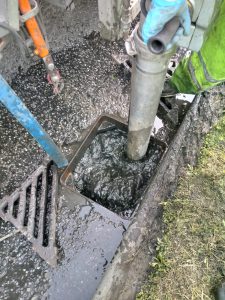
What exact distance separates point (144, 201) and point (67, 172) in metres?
0.58

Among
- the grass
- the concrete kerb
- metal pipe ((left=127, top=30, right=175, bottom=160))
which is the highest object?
metal pipe ((left=127, top=30, right=175, bottom=160))

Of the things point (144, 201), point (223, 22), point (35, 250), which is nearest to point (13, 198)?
point (35, 250)

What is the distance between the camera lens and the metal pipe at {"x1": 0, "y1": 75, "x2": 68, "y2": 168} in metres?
1.47

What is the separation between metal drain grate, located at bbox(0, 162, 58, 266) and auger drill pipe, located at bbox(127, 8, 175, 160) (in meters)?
0.64

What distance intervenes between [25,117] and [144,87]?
64cm

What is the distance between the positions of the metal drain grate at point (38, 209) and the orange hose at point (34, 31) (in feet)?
2.53

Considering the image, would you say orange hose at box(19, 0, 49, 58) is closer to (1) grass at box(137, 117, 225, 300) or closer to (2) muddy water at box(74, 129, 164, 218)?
(2) muddy water at box(74, 129, 164, 218)

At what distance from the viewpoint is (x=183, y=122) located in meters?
2.47

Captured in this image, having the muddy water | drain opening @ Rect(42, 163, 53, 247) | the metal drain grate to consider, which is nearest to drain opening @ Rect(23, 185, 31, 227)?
the metal drain grate

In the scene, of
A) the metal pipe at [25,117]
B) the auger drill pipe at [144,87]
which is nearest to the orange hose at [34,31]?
the metal pipe at [25,117]

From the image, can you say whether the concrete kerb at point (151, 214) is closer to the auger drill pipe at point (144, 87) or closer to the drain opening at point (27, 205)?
the auger drill pipe at point (144, 87)

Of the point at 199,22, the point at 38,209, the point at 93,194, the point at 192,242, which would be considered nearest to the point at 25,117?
the point at 38,209

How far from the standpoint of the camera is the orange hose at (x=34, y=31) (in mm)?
1756

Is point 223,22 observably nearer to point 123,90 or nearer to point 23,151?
point 123,90
